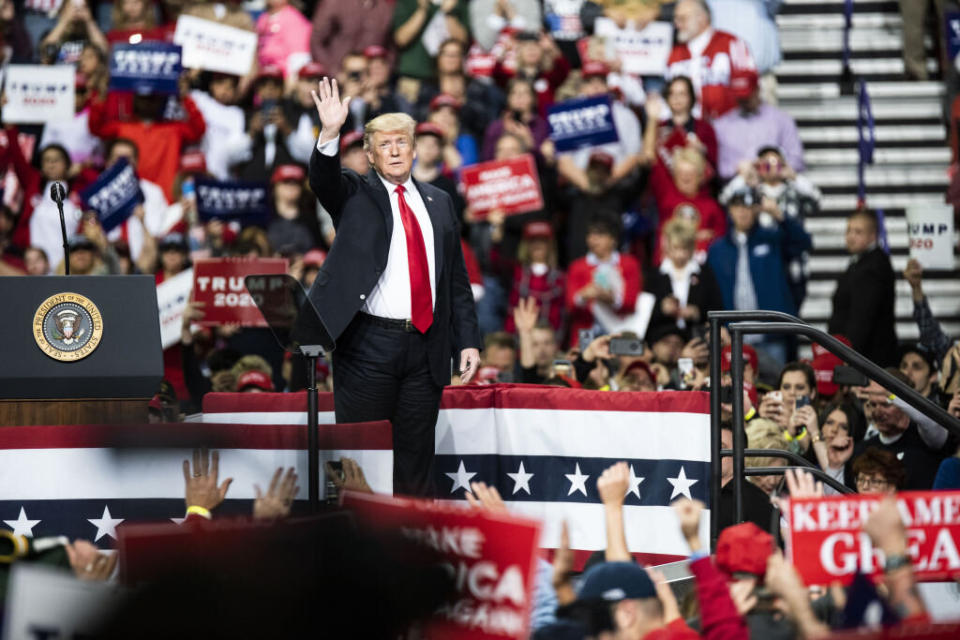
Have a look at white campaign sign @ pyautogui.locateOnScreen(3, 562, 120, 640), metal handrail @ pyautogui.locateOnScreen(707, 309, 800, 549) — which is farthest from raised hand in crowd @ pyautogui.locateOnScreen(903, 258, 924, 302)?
white campaign sign @ pyautogui.locateOnScreen(3, 562, 120, 640)

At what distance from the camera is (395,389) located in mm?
7109

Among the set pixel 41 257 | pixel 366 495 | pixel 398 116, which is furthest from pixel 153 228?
pixel 366 495

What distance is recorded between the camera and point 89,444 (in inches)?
268

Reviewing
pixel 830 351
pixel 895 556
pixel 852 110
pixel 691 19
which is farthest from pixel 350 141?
pixel 895 556

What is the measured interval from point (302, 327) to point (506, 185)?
6.09 metres

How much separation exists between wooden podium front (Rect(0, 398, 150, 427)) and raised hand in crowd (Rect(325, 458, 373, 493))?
84cm

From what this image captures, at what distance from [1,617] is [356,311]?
273 centimetres

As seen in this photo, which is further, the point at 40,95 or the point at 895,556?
the point at 40,95

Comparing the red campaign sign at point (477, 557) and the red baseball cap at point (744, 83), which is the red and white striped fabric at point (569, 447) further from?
the red baseball cap at point (744, 83)

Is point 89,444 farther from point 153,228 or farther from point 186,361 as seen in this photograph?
point 153,228

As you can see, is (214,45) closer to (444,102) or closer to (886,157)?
(444,102)

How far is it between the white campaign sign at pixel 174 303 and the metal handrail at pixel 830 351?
17.0 feet

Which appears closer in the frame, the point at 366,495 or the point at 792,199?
the point at 366,495

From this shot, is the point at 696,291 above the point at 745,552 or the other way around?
above
